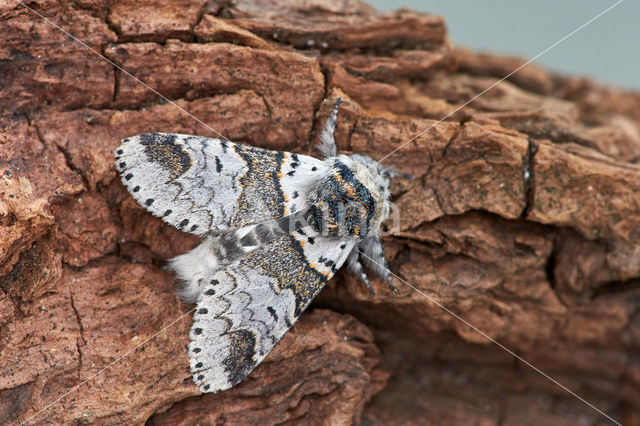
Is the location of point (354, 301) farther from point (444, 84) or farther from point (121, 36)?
point (121, 36)

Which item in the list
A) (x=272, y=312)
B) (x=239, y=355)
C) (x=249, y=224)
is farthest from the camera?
(x=249, y=224)

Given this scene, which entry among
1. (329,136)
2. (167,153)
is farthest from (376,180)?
(167,153)

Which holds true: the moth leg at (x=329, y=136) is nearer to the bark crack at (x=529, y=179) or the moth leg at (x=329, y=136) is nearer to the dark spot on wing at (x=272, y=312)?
the dark spot on wing at (x=272, y=312)

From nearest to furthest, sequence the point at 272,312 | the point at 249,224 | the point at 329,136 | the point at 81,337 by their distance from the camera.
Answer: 1. the point at 81,337
2. the point at 272,312
3. the point at 249,224
4. the point at 329,136

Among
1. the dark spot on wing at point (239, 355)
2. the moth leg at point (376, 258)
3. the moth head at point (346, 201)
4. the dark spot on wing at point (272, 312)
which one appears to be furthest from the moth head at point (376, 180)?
the dark spot on wing at point (239, 355)

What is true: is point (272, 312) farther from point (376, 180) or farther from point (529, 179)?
point (529, 179)

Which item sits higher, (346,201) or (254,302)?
(346,201)

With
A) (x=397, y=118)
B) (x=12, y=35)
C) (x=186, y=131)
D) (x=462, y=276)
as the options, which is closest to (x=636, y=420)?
(x=462, y=276)
